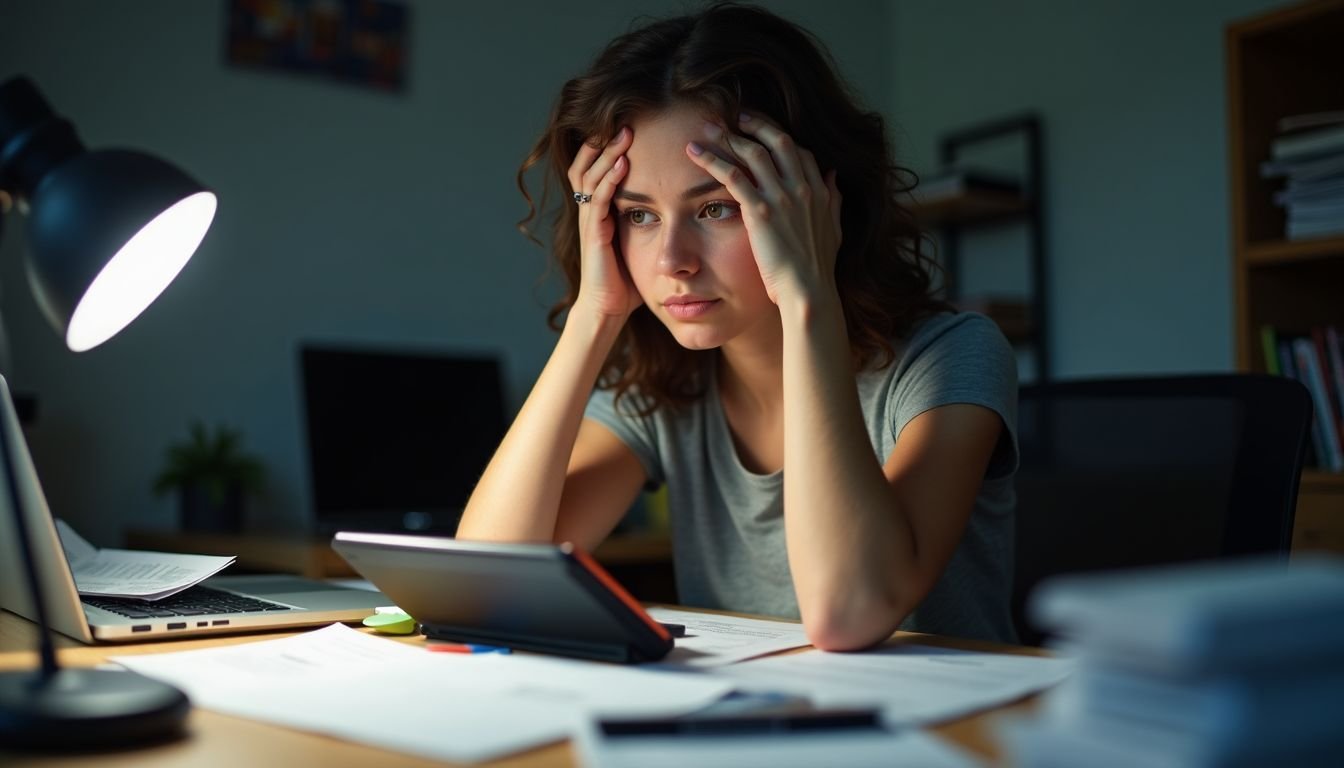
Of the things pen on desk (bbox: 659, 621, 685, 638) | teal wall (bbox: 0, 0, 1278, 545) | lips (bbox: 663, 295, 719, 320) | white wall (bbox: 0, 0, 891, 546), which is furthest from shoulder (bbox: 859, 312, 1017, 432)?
white wall (bbox: 0, 0, 891, 546)

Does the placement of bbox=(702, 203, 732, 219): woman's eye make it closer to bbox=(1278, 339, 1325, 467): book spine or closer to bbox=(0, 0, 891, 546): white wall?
bbox=(1278, 339, 1325, 467): book spine

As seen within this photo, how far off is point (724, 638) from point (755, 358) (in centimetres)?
47

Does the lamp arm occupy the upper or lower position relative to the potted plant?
upper

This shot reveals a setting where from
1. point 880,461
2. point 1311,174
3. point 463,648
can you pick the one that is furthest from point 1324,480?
point 463,648

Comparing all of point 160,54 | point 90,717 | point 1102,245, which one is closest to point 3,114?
point 90,717

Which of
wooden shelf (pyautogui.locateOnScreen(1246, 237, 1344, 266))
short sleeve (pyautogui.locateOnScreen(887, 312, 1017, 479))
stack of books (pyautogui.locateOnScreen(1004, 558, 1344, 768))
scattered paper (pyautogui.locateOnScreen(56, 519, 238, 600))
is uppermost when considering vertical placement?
wooden shelf (pyautogui.locateOnScreen(1246, 237, 1344, 266))

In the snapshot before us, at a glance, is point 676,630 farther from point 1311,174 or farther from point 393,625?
point 1311,174

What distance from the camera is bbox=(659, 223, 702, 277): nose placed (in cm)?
112

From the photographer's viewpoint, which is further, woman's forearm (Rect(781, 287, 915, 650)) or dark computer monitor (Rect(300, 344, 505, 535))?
dark computer monitor (Rect(300, 344, 505, 535))

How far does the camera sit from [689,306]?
3.78 feet

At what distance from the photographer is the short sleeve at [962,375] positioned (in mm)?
1075

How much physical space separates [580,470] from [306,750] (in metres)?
0.77

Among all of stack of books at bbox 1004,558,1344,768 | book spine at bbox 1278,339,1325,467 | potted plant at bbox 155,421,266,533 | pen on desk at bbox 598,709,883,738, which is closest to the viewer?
stack of books at bbox 1004,558,1344,768

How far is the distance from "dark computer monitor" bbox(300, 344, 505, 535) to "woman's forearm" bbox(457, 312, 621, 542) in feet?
3.31
